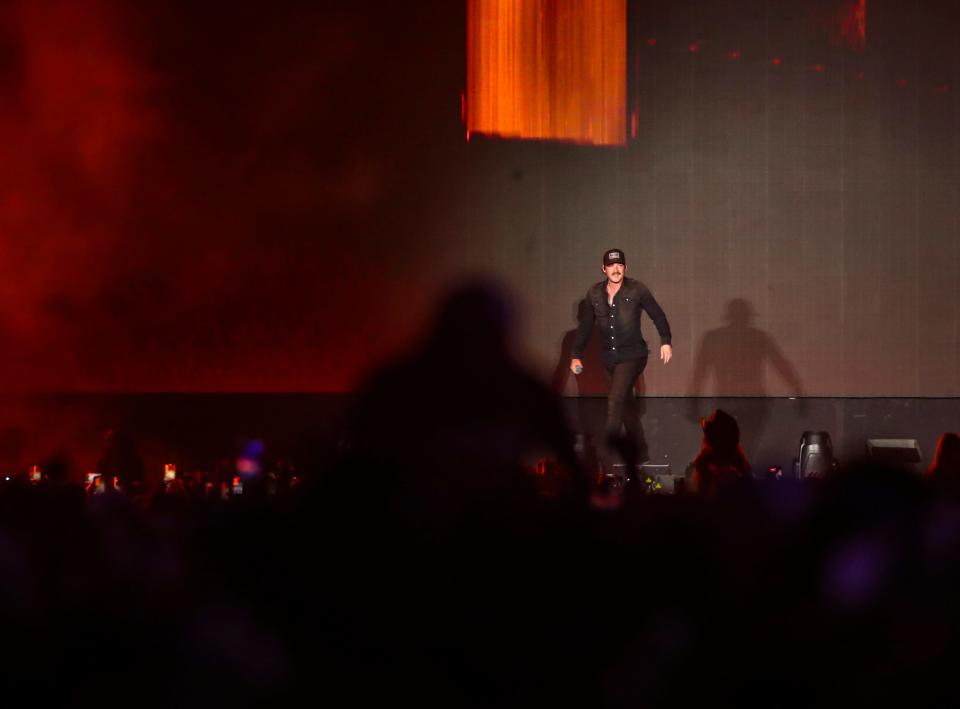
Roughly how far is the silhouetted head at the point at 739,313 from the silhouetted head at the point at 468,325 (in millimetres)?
5229

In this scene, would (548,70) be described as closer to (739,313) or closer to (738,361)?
(739,313)

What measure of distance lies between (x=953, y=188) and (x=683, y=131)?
192cm

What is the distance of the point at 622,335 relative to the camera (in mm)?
6738

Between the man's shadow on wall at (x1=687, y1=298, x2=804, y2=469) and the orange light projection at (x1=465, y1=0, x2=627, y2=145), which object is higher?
the orange light projection at (x1=465, y1=0, x2=627, y2=145)

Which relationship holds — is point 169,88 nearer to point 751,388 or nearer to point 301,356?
point 301,356

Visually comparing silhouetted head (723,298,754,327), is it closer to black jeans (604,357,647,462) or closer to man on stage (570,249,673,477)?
man on stage (570,249,673,477)

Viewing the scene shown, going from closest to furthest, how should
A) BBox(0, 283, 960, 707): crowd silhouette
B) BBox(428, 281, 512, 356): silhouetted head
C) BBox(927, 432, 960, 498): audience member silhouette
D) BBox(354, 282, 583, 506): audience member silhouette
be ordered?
BBox(0, 283, 960, 707): crowd silhouette
BBox(927, 432, 960, 498): audience member silhouette
BBox(354, 282, 583, 506): audience member silhouette
BBox(428, 281, 512, 356): silhouetted head

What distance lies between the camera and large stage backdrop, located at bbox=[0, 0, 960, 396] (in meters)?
7.67

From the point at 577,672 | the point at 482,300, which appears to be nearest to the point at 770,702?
the point at 577,672

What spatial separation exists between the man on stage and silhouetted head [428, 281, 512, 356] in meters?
3.86

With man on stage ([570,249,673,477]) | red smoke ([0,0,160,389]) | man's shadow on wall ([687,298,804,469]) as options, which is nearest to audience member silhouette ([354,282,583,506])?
man on stage ([570,249,673,477])

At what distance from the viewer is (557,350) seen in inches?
304

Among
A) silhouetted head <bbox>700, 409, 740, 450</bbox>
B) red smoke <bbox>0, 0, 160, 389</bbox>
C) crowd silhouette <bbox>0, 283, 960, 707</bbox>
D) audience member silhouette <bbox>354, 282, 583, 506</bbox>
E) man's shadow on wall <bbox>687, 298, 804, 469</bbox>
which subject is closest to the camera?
crowd silhouette <bbox>0, 283, 960, 707</bbox>

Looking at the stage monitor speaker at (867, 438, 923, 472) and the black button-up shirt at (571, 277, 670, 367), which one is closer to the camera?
the stage monitor speaker at (867, 438, 923, 472)
